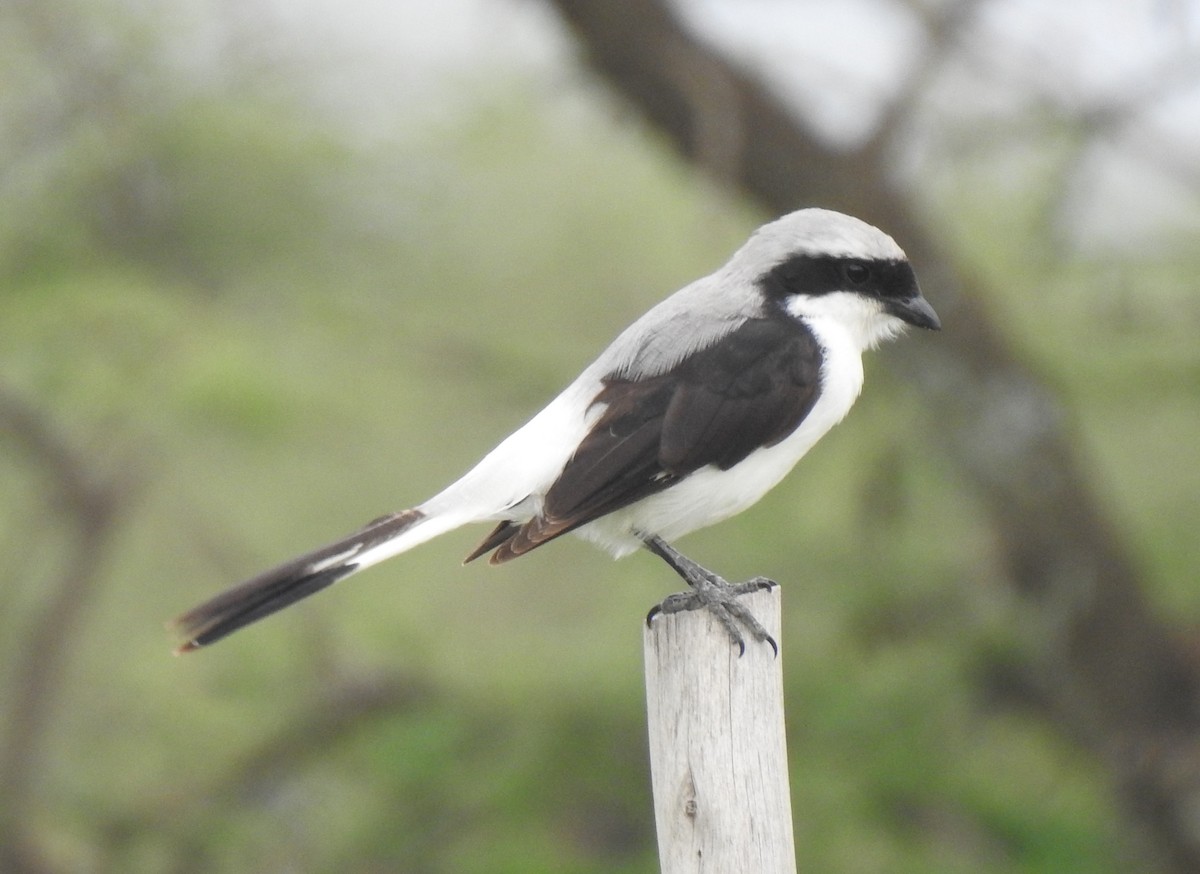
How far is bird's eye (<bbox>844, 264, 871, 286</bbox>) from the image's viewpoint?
3.99 m

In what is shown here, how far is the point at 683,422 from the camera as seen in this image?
362cm

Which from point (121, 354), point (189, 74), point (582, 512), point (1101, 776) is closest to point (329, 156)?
point (189, 74)

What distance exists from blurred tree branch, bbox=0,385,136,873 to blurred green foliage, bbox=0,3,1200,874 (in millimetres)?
84

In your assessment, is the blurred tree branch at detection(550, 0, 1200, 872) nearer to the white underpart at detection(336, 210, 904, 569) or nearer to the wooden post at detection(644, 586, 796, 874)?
the white underpart at detection(336, 210, 904, 569)

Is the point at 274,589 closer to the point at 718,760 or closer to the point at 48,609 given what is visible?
the point at 718,760

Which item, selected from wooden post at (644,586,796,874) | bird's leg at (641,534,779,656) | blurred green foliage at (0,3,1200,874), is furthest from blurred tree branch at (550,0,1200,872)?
wooden post at (644,586,796,874)

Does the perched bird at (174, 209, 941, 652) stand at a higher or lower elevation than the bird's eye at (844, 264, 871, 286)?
lower

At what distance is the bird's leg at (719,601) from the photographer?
3.25 meters

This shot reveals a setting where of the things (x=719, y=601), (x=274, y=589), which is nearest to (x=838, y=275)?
(x=719, y=601)

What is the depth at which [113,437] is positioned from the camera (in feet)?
20.9

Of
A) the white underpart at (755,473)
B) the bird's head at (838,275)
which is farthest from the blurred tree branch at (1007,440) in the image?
the white underpart at (755,473)

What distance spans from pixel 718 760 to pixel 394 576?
5.04 meters

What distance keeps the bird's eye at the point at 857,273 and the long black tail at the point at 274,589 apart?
136 cm

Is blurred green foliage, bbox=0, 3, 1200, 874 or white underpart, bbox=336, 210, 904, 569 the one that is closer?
white underpart, bbox=336, 210, 904, 569
